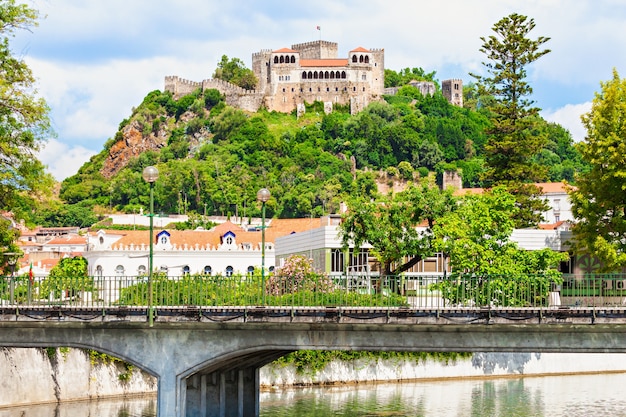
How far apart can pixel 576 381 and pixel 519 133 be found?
19920 mm

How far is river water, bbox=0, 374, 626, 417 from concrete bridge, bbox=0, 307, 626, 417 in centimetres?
1185

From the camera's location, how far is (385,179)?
7766 inches

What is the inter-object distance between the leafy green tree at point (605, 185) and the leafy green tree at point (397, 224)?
22.8ft

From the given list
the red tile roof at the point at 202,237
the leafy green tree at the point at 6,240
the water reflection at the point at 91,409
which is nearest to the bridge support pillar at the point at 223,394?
the water reflection at the point at 91,409

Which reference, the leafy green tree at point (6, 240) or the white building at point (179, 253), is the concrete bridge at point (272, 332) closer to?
the leafy green tree at point (6, 240)

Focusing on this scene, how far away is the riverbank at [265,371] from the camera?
51.0 metres

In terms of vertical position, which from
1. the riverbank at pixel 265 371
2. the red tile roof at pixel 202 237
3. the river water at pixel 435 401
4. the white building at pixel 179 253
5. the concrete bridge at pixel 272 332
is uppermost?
the red tile roof at pixel 202 237

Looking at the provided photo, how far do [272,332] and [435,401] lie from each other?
20859 mm

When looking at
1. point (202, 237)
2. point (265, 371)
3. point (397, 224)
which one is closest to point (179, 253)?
point (202, 237)

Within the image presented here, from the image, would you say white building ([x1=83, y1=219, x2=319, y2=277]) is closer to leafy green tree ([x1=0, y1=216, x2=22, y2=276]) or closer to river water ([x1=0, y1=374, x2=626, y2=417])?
river water ([x1=0, y1=374, x2=626, y2=417])

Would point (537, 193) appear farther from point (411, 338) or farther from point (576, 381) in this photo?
point (411, 338)

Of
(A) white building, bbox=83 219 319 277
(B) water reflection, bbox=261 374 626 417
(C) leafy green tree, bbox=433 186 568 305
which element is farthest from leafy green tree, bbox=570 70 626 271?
(A) white building, bbox=83 219 319 277

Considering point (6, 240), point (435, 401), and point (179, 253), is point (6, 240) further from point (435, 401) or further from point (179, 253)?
point (179, 253)

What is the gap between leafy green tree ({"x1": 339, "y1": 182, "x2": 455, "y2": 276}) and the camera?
57688 mm
